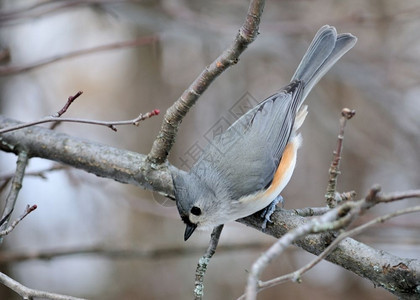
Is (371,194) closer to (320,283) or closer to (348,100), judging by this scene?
(320,283)

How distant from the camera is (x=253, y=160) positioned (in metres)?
3.19

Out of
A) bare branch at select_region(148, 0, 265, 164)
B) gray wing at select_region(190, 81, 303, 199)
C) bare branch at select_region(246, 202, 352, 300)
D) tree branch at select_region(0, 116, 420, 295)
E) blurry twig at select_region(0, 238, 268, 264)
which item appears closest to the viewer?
bare branch at select_region(246, 202, 352, 300)

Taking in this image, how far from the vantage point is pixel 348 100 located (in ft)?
20.5

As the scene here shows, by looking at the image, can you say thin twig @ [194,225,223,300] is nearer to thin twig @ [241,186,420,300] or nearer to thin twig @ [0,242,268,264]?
thin twig @ [241,186,420,300]

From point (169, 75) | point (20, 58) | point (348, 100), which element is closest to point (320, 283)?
point (348, 100)

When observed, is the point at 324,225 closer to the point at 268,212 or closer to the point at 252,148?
the point at 268,212

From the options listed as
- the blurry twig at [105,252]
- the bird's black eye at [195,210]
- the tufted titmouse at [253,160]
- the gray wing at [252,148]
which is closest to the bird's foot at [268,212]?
the tufted titmouse at [253,160]

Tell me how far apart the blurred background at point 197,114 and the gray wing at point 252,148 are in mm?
1069

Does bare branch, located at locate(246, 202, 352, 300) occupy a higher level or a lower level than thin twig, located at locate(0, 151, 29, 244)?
lower

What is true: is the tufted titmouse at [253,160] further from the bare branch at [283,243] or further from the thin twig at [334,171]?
the bare branch at [283,243]

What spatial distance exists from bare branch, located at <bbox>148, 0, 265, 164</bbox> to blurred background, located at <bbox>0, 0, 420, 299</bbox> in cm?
200

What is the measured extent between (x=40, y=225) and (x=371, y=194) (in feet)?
18.0

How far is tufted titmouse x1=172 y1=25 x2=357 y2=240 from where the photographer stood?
2.80 m

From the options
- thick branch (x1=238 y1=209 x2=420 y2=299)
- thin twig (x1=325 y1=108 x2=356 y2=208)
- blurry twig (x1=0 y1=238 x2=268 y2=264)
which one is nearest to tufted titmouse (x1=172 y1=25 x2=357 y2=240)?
thick branch (x1=238 y1=209 x2=420 y2=299)
